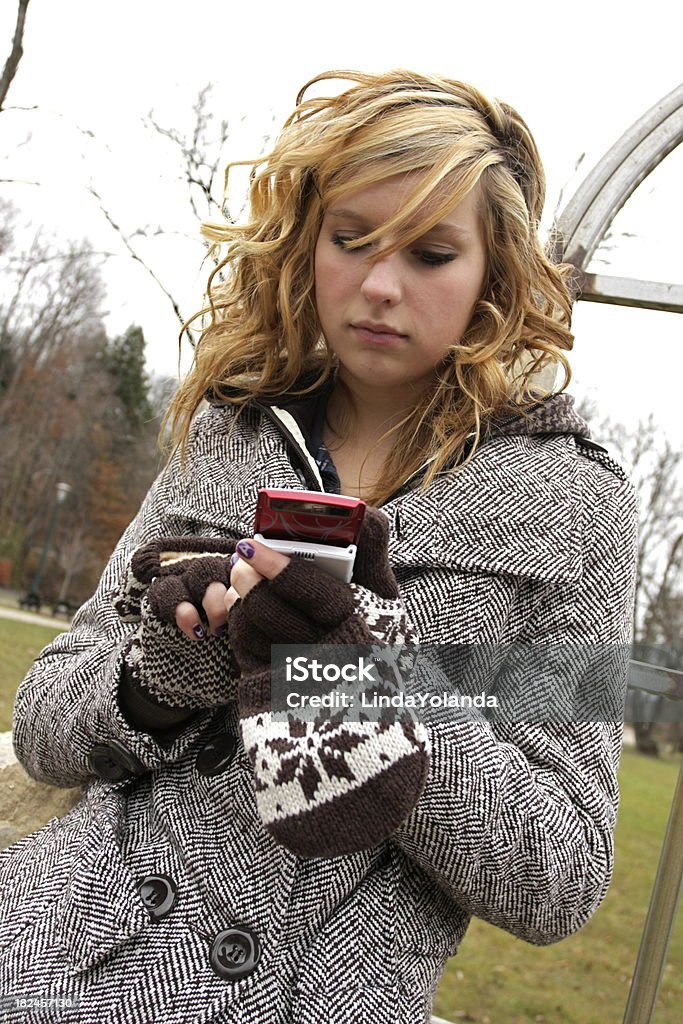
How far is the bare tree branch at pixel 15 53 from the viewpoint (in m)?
3.36

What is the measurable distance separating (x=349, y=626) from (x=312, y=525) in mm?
145

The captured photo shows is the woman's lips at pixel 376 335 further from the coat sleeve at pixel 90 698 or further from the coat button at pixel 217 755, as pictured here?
the coat button at pixel 217 755

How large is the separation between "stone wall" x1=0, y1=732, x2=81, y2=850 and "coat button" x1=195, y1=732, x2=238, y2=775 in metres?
0.69

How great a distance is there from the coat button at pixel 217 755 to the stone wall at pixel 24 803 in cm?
69

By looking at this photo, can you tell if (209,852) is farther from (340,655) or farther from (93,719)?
(340,655)

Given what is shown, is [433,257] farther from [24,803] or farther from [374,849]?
[24,803]

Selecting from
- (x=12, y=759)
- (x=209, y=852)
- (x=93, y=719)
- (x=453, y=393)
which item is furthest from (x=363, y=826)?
(x=12, y=759)

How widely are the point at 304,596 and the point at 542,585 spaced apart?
0.54 metres

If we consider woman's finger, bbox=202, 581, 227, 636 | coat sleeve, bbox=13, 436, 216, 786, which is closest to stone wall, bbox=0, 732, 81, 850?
coat sleeve, bbox=13, 436, 216, 786

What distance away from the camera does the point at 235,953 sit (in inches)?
57.9

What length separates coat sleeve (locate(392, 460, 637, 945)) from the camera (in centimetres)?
147

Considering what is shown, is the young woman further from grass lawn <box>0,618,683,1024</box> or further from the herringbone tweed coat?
grass lawn <box>0,618,683,1024</box>

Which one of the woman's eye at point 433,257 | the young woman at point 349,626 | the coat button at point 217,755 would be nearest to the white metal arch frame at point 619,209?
the young woman at point 349,626

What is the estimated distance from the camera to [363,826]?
1244mm
